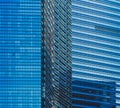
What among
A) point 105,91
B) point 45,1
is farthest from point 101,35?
point 45,1

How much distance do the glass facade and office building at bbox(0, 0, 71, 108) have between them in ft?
77.1

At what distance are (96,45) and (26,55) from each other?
156 feet

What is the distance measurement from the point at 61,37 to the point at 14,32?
108 ft

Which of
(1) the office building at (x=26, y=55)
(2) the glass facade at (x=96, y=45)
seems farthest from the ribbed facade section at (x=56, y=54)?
(2) the glass facade at (x=96, y=45)

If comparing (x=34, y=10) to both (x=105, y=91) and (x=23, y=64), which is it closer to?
(x=23, y=64)

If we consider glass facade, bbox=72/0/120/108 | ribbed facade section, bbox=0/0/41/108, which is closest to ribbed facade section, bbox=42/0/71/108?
ribbed facade section, bbox=0/0/41/108

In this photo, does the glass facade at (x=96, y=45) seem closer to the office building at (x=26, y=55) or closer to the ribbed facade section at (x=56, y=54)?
the ribbed facade section at (x=56, y=54)

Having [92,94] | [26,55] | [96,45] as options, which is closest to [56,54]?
[96,45]

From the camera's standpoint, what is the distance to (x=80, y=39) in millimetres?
179500

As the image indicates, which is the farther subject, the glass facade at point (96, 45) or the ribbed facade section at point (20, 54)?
the glass facade at point (96, 45)

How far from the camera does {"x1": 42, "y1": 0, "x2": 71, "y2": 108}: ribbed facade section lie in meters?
145

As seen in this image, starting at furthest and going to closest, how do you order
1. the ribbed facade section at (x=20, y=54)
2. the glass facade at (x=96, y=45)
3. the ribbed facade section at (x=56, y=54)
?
the glass facade at (x=96, y=45) < the ribbed facade section at (x=56, y=54) < the ribbed facade section at (x=20, y=54)

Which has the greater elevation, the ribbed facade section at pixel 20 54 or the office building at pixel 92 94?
the ribbed facade section at pixel 20 54

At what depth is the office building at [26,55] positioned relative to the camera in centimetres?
13825
